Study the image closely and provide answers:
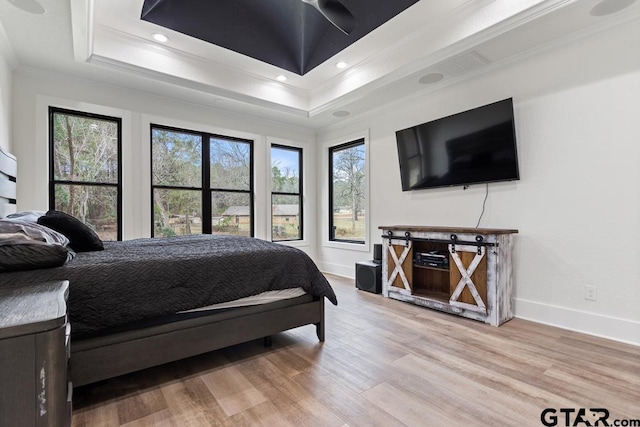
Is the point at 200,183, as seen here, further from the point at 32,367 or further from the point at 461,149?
the point at 32,367

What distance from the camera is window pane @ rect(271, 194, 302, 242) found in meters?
5.26

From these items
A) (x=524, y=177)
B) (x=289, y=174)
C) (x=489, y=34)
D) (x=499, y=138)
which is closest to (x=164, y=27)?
(x=289, y=174)

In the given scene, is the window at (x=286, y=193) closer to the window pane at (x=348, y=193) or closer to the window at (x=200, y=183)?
the window at (x=200, y=183)

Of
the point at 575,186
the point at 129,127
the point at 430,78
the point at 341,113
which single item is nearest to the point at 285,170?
the point at 341,113

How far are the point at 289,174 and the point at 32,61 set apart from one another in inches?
136

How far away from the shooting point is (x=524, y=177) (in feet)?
10.1

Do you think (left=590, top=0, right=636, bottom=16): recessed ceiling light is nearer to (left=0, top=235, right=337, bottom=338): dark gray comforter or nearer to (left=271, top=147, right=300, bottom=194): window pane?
(left=0, top=235, right=337, bottom=338): dark gray comforter

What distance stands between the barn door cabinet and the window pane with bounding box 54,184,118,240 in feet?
11.2

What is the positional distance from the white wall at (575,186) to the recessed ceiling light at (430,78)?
0.32 m

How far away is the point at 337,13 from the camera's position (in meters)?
Result: 2.41

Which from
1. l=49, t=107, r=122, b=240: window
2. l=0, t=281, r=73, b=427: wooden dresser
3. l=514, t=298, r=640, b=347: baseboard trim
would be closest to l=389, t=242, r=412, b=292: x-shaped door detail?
l=514, t=298, r=640, b=347: baseboard trim

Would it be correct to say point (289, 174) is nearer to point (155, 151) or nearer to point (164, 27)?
point (155, 151)
